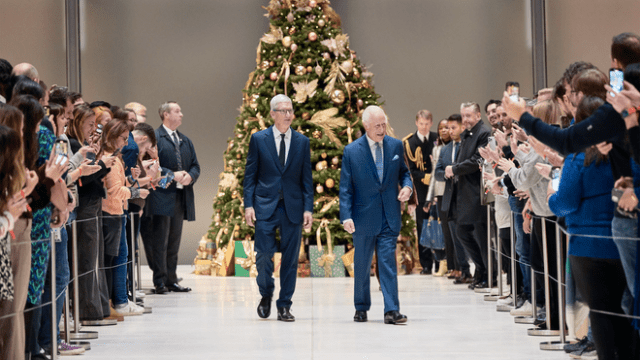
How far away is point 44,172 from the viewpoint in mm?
4094

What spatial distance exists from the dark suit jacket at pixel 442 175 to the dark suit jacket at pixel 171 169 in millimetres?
2774

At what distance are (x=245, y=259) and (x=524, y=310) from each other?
4.09 meters

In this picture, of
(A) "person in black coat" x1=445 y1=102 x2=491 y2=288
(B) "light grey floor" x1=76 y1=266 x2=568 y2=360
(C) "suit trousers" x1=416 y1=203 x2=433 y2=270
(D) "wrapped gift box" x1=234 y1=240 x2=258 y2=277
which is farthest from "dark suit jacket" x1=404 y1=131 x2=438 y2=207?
(D) "wrapped gift box" x1=234 y1=240 x2=258 y2=277

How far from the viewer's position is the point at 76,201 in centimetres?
519

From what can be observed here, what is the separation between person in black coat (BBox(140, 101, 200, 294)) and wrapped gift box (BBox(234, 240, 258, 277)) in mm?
1196

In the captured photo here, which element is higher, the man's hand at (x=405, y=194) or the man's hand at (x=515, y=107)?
the man's hand at (x=515, y=107)

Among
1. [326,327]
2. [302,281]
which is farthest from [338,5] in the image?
[326,327]

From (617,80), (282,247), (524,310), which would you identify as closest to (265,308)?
(282,247)

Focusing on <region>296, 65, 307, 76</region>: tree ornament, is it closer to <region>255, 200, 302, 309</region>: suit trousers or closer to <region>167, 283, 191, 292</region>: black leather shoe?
<region>167, 283, 191, 292</region>: black leather shoe

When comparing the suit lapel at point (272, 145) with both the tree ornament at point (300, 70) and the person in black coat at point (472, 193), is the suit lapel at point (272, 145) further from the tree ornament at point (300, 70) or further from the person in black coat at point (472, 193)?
the tree ornament at point (300, 70)

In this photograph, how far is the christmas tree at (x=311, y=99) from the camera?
943 centimetres

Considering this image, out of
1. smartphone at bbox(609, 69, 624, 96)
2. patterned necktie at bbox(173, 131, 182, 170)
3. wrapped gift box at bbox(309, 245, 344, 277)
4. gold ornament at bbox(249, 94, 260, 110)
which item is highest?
gold ornament at bbox(249, 94, 260, 110)

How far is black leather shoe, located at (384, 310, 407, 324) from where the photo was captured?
591 cm

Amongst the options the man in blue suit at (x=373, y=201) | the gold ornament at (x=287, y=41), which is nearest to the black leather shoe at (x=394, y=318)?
the man in blue suit at (x=373, y=201)
